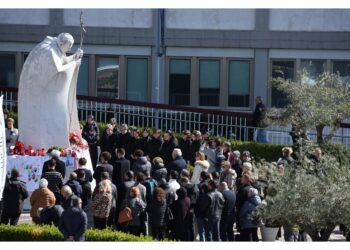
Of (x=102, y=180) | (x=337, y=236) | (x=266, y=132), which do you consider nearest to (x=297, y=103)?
(x=266, y=132)

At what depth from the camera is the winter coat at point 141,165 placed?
31.2m

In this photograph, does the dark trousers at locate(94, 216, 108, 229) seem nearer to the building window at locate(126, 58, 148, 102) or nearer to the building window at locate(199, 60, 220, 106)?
the building window at locate(126, 58, 148, 102)

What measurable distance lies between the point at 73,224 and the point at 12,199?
3313 millimetres

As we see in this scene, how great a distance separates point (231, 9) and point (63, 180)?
18.6 meters

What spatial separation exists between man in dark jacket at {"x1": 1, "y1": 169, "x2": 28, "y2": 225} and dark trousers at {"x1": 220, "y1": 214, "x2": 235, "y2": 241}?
3920 millimetres

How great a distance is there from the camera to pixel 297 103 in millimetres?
37844

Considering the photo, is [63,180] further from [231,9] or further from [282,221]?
[231,9]

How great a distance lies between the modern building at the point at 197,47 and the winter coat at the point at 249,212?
63.6 ft

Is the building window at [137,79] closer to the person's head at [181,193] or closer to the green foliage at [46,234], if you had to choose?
the person's head at [181,193]

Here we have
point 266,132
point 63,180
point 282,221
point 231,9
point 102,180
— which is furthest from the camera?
point 231,9

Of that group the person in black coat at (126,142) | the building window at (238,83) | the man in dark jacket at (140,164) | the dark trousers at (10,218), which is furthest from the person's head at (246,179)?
the building window at (238,83)

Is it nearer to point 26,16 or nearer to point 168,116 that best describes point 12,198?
point 168,116

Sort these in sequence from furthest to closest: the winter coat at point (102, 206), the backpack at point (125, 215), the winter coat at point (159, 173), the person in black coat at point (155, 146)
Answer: the person in black coat at point (155, 146) → the winter coat at point (159, 173) → the winter coat at point (102, 206) → the backpack at point (125, 215)

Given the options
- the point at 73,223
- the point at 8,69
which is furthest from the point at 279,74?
the point at 73,223
